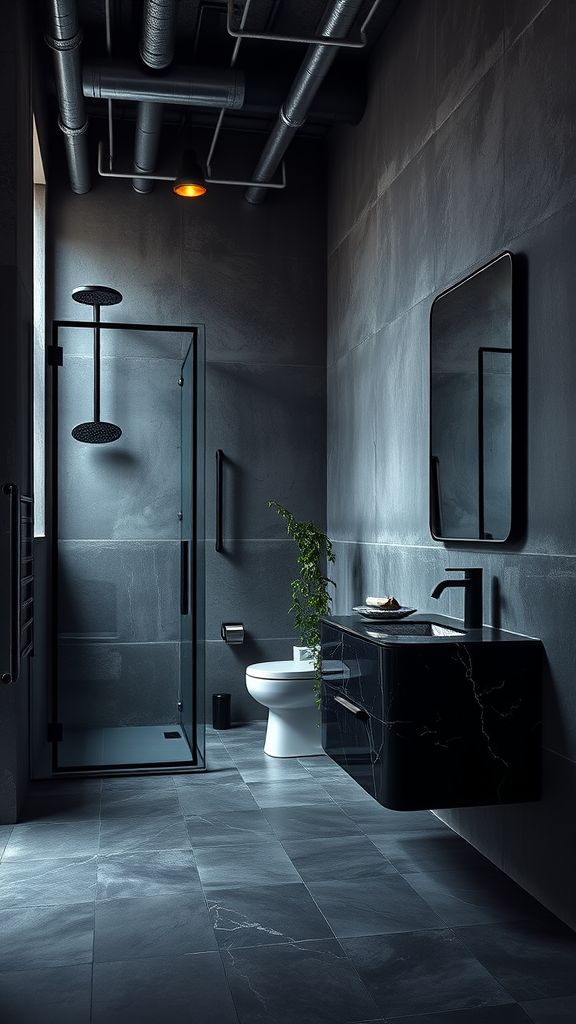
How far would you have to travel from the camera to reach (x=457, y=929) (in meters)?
2.51

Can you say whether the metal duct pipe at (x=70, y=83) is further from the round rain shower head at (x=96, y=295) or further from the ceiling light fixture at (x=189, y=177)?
the round rain shower head at (x=96, y=295)

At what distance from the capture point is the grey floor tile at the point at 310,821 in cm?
332

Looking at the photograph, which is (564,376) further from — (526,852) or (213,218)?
(213,218)

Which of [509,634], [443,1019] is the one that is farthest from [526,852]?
[443,1019]

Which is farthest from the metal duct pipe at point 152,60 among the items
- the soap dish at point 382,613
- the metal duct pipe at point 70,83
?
the soap dish at point 382,613

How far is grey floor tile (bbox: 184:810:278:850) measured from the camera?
3.24 m

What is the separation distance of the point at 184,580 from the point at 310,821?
1402 mm

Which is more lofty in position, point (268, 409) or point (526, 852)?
point (268, 409)

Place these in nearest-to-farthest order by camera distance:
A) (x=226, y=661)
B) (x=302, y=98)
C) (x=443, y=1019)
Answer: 1. (x=443, y=1019)
2. (x=302, y=98)
3. (x=226, y=661)

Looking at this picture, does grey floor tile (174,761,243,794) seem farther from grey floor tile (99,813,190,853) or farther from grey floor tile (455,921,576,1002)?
grey floor tile (455,921,576,1002)

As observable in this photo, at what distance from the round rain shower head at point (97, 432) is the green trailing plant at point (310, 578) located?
93 centimetres

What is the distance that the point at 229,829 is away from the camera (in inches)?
132

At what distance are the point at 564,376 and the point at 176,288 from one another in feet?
10.4

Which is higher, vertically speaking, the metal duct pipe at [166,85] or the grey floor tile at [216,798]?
the metal duct pipe at [166,85]
